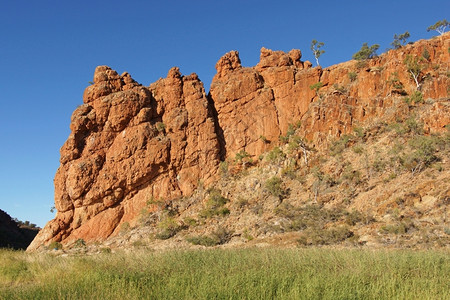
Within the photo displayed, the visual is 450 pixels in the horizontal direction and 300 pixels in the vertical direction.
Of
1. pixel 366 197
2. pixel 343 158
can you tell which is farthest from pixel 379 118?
pixel 366 197

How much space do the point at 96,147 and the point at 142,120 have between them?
6.20m

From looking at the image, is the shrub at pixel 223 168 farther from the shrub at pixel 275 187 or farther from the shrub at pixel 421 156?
the shrub at pixel 421 156

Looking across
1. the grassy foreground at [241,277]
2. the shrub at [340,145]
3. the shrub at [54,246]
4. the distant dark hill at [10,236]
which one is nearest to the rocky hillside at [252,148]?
the shrub at [340,145]

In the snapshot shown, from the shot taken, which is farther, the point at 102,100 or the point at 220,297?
the point at 102,100

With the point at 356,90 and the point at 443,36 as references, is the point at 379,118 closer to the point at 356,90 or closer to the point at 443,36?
the point at 356,90

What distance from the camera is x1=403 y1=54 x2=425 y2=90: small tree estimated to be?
126 ft

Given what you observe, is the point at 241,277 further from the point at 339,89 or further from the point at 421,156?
the point at 339,89

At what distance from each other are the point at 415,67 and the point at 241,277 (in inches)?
1507

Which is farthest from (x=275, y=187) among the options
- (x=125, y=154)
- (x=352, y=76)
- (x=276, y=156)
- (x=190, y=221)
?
(x=352, y=76)

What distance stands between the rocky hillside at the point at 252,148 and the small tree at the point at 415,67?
0.14 metres

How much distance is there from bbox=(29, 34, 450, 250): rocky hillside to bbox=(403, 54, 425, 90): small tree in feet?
0.46

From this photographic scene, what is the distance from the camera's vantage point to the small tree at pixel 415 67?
38344 mm

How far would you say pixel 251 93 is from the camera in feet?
148

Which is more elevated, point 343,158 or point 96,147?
point 96,147
